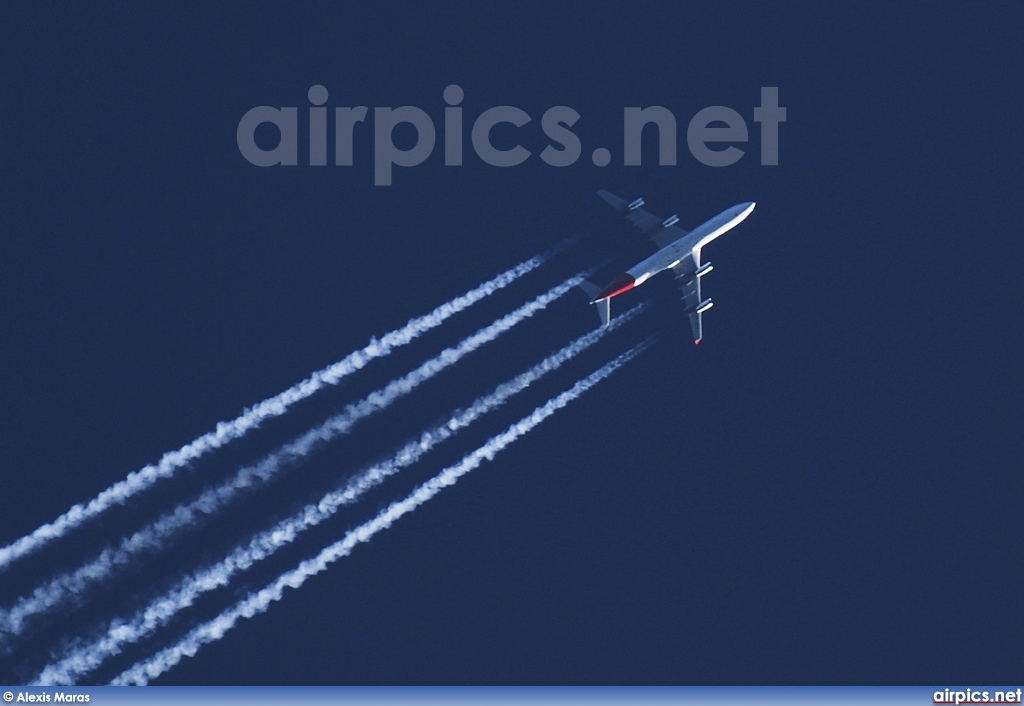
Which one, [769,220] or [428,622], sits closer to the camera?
[428,622]

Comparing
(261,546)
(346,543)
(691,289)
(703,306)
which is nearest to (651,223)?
(691,289)

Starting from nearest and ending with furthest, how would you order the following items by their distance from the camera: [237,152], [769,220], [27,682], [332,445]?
1. [27,682]
2. [332,445]
3. [769,220]
4. [237,152]

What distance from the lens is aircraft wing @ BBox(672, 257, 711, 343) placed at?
99250 millimetres

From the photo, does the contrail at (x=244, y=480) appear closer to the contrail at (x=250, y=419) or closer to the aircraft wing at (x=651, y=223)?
the contrail at (x=250, y=419)

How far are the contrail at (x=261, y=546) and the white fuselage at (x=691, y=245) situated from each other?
472cm

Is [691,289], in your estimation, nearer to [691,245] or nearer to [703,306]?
[703,306]

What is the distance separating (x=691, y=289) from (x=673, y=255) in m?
3.33

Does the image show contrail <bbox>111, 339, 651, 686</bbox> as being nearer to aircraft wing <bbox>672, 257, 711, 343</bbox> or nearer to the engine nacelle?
aircraft wing <bbox>672, 257, 711, 343</bbox>

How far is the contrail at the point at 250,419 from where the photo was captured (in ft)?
295

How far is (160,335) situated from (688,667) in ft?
135

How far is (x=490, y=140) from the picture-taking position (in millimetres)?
110000

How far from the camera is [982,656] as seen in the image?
100 metres

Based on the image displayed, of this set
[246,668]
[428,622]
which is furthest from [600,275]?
[246,668]

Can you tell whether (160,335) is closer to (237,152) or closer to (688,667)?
(237,152)
